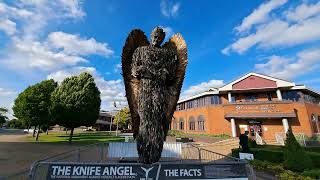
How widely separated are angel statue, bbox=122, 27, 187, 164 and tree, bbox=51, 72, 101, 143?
21.6 m

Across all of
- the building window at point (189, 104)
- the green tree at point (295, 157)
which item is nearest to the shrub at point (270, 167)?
the green tree at point (295, 157)

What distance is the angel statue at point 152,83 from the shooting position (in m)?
5.84

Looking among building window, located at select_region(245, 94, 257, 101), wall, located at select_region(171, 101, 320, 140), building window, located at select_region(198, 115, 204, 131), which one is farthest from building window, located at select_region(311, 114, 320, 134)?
building window, located at select_region(198, 115, 204, 131)

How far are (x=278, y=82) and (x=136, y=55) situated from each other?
3062cm

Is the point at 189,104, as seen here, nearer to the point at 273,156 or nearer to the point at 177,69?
the point at 273,156

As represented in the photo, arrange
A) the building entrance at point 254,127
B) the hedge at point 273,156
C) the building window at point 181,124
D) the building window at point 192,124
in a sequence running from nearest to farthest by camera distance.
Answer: the hedge at point 273,156
the building entrance at point 254,127
the building window at point 192,124
the building window at point 181,124

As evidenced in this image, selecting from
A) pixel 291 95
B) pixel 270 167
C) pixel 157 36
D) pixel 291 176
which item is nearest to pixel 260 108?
pixel 291 95

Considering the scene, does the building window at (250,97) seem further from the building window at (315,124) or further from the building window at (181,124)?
the building window at (181,124)

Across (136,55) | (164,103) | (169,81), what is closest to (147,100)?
(164,103)

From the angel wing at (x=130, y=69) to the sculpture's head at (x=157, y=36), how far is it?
0.32 m

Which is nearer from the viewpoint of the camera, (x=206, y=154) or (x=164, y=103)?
(x=164, y=103)

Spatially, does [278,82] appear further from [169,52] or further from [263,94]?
[169,52]

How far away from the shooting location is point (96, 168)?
17.3 feet

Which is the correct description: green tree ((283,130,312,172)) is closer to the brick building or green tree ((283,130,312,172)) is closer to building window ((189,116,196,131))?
the brick building
